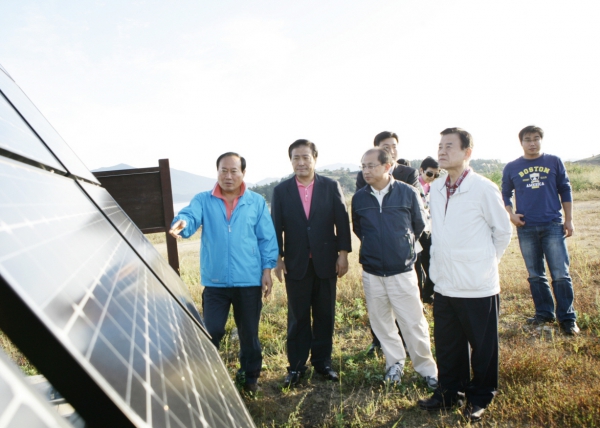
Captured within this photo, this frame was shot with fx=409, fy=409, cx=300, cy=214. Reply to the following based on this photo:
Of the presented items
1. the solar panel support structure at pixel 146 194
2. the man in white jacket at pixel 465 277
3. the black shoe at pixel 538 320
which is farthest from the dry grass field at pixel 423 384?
the solar panel support structure at pixel 146 194

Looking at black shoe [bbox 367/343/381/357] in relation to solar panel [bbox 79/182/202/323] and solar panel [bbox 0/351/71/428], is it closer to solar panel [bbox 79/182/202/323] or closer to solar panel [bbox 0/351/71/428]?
solar panel [bbox 79/182/202/323]

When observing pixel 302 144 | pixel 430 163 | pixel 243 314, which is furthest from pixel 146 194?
pixel 430 163

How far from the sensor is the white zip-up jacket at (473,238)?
10.7 feet

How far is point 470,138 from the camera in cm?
349

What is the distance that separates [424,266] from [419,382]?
2.13m

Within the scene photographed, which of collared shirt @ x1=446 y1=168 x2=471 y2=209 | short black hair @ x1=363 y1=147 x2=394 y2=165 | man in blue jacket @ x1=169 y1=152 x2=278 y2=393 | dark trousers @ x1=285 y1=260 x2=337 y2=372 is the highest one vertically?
short black hair @ x1=363 y1=147 x2=394 y2=165

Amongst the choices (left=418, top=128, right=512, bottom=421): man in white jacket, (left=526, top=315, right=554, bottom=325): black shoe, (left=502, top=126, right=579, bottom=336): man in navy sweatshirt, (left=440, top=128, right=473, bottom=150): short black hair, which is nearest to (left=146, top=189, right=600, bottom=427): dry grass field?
(left=526, top=315, right=554, bottom=325): black shoe

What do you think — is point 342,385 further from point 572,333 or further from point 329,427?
point 572,333

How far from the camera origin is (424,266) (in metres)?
5.84

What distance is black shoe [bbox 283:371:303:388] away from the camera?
412 centimetres

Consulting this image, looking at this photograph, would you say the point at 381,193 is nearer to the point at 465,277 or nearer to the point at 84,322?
the point at 465,277

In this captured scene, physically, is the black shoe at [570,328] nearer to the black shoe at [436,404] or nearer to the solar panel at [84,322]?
the black shoe at [436,404]

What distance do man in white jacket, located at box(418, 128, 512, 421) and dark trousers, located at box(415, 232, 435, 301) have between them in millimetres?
1974

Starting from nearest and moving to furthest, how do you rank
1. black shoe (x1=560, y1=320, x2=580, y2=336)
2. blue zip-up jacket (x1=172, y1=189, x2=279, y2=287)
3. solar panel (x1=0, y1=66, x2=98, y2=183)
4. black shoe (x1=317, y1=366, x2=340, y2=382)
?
solar panel (x1=0, y1=66, x2=98, y2=183) → blue zip-up jacket (x1=172, y1=189, x2=279, y2=287) → black shoe (x1=317, y1=366, x2=340, y2=382) → black shoe (x1=560, y1=320, x2=580, y2=336)
